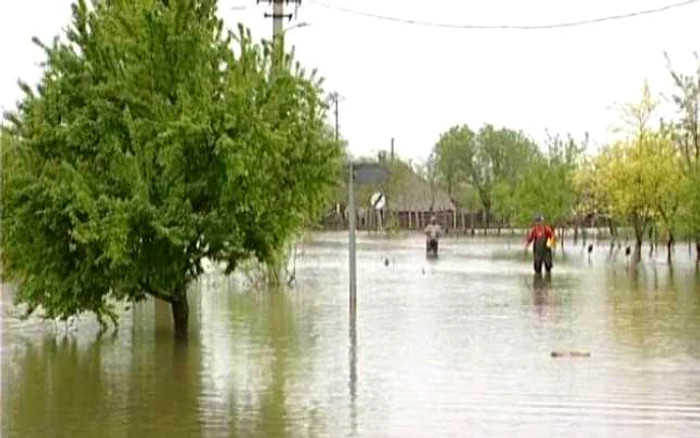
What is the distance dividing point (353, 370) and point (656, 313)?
8866mm

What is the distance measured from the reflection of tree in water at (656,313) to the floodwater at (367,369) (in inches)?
1.7

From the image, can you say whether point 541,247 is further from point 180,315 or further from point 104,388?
point 104,388

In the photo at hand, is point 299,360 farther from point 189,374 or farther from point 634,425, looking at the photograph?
point 634,425

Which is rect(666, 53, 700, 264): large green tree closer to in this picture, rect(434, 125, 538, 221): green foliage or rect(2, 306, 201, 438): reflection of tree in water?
rect(2, 306, 201, 438): reflection of tree in water

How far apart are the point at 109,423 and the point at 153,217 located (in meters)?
4.94

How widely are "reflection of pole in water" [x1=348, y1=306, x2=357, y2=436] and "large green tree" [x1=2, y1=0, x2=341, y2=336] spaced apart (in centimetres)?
181

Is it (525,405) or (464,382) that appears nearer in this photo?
(525,405)

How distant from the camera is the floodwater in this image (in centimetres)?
1053

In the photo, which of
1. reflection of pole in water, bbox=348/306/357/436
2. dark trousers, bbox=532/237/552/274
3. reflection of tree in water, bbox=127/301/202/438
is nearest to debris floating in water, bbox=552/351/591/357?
reflection of pole in water, bbox=348/306/357/436

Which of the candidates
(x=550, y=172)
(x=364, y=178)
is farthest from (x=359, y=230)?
(x=364, y=178)

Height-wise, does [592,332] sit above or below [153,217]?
below

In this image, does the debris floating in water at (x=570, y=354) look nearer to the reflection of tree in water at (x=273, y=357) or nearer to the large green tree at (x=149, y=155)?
the reflection of tree in water at (x=273, y=357)

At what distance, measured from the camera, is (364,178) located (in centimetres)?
1958

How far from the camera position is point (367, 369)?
545 inches
